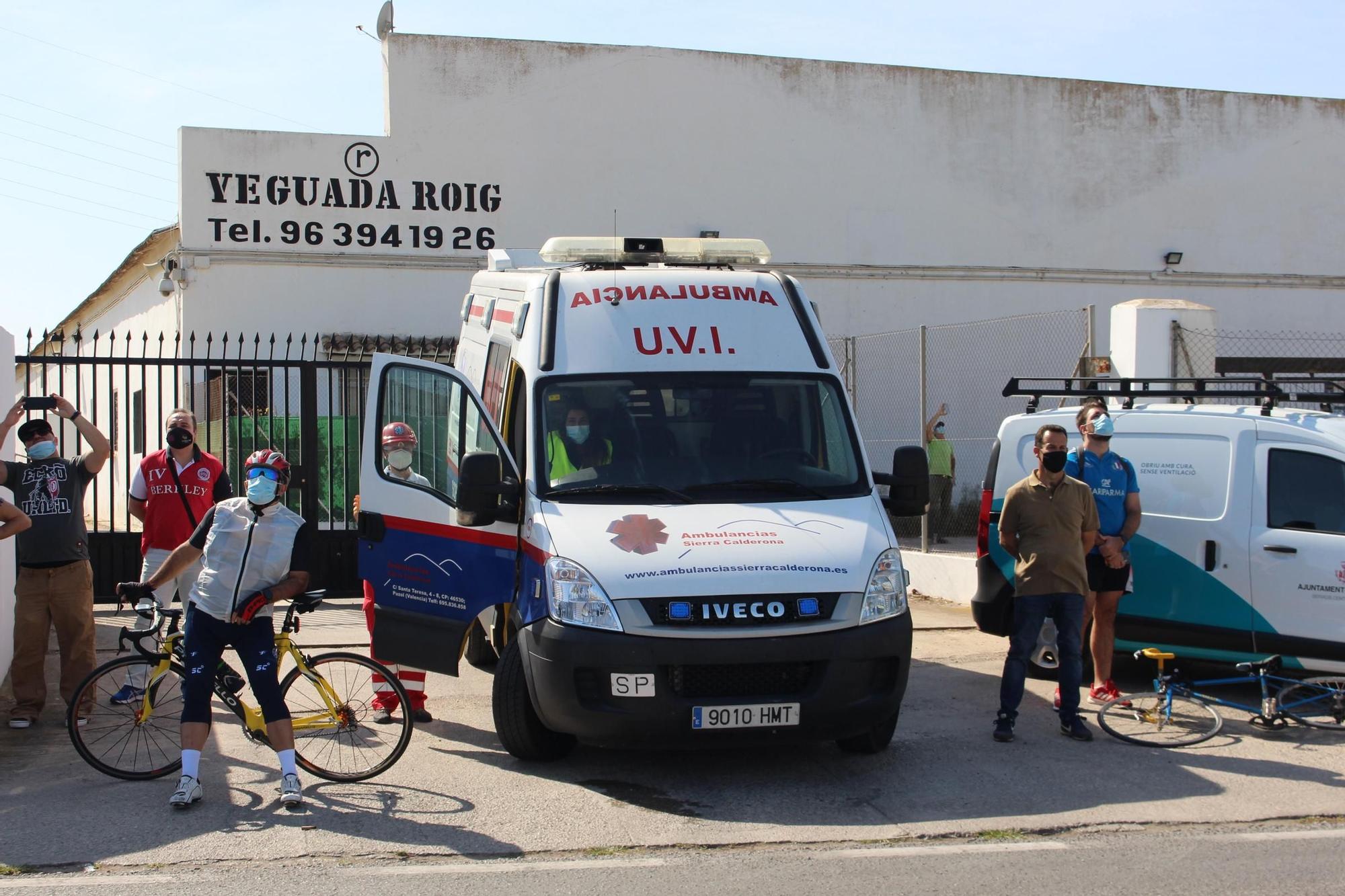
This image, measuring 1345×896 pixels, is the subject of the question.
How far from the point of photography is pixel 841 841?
19.1 feet

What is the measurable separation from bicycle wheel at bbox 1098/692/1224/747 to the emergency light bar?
348 cm

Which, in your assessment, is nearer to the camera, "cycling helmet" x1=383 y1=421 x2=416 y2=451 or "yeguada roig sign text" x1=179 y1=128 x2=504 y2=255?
"cycling helmet" x1=383 y1=421 x2=416 y2=451

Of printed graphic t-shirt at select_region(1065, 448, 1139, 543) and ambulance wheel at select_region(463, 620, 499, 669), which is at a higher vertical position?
printed graphic t-shirt at select_region(1065, 448, 1139, 543)

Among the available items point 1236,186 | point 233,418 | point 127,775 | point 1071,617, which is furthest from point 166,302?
point 1236,186

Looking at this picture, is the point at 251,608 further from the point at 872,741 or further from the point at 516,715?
the point at 872,741

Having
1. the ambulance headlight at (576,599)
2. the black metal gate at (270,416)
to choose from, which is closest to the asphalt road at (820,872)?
the ambulance headlight at (576,599)

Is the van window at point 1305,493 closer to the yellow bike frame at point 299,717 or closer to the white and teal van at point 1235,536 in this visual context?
the white and teal van at point 1235,536

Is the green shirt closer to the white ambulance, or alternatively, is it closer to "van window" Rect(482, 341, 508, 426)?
the white ambulance

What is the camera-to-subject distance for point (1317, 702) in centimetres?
818

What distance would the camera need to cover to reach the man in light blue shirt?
8344 millimetres

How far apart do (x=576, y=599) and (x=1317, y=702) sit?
476 cm

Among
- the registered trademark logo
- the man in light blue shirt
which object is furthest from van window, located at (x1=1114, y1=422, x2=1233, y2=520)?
the registered trademark logo

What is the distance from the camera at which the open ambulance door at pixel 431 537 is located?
24.0ft

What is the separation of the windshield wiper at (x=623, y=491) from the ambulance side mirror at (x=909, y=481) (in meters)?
1.19
